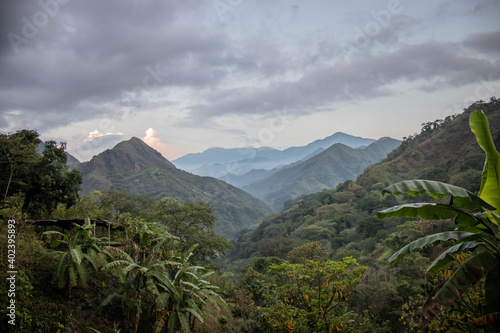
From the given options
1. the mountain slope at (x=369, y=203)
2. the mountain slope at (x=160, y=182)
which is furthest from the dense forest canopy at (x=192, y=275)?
the mountain slope at (x=160, y=182)

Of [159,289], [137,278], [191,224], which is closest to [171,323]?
[159,289]

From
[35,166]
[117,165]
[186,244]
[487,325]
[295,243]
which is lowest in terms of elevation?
[295,243]

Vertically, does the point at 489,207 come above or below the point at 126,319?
above

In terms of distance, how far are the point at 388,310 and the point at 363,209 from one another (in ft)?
108

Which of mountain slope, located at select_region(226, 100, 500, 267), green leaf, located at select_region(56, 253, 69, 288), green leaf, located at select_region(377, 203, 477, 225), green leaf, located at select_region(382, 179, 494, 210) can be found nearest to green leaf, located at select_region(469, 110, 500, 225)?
green leaf, located at select_region(382, 179, 494, 210)

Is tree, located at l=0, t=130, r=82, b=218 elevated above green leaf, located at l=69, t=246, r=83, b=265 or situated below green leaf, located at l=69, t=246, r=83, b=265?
above

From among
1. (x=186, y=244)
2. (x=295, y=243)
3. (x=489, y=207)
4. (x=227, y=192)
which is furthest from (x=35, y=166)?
→ (x=227, y=192)

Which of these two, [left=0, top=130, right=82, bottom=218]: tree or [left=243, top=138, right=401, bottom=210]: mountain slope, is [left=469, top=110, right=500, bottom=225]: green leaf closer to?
[left=0, top=130, right=82, bottom=218]: tree

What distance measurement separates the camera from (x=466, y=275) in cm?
346

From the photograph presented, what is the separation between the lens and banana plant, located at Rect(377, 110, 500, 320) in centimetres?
338

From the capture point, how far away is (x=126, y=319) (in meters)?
7.43

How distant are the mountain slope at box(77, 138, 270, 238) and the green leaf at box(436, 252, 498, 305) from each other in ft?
228

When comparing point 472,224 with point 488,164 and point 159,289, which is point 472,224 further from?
point 159,289

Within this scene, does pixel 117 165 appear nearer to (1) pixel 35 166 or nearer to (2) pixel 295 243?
(2) pixel 295 243
